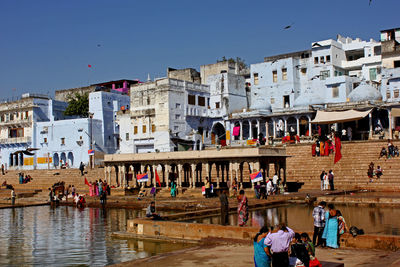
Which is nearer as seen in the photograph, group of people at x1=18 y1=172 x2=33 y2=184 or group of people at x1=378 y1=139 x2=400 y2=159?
group of people at x1=378 y1=139 x2=400 y2=159

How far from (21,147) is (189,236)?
5168cm

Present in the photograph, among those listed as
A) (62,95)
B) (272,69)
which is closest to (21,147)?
(62,95)

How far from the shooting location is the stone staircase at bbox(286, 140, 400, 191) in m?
31.3

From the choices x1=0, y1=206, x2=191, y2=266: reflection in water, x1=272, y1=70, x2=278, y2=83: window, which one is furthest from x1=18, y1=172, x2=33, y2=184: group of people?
x1=272, y1=70, x2=278, y2=83: window

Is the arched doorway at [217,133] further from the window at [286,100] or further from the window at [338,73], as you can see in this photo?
the window at [338,73]

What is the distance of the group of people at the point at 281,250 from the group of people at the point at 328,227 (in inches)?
132

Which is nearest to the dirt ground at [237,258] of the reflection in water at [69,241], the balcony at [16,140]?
the reflection in water at [69,241]

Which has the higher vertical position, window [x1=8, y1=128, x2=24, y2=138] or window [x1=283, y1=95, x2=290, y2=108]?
window [x1=283, y1=95, x2=290, y2=108]

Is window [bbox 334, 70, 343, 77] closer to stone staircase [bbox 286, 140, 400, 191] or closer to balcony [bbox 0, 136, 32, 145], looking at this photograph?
stone staircase [bbox 286, 140, 400, 191]

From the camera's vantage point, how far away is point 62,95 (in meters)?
75.2

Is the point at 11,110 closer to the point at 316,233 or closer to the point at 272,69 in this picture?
the point at 272,69

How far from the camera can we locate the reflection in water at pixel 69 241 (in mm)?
15359

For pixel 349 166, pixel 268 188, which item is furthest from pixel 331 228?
pixel 349 166

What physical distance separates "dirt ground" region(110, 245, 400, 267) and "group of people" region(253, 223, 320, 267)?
1.65 meters
